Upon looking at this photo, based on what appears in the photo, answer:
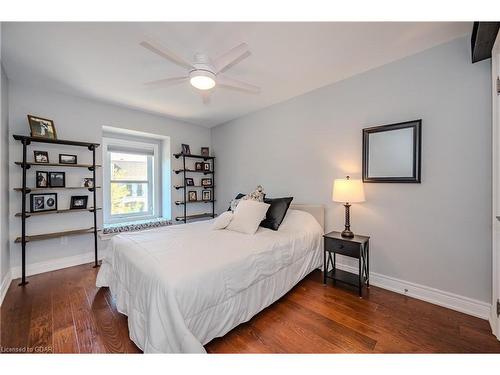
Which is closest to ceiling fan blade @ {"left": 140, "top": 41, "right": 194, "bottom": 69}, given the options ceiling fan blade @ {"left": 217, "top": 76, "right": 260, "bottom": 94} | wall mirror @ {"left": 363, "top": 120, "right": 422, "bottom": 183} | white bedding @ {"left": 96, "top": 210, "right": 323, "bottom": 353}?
ceiling fan blade @ {"left": 217, "top": 76, "right": 260, "bottom": 94}

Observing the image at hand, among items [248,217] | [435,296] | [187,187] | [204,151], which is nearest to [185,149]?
[204,151]

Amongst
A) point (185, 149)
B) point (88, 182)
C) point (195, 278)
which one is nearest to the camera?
point (195, 278)

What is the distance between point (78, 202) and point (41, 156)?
2.39 ft

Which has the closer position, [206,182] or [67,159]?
[67,159]

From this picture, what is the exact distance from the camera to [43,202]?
2.67m

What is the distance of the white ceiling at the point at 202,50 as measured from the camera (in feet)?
5.36

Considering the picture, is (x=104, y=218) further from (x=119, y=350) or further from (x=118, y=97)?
(x=119, y=350)

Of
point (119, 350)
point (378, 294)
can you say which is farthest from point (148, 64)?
point (378, 294)

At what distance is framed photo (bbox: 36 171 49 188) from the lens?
2642 mm

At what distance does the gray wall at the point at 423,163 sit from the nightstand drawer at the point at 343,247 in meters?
0.40

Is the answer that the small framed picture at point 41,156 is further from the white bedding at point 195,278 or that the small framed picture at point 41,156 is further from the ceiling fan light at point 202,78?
the ceiling fan light at point 202,78

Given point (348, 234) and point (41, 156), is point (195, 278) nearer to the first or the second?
point (348, 234)

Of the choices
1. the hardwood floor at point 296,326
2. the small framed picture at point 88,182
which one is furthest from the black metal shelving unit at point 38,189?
the hardwood floor at point 296,326

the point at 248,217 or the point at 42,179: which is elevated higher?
the point at 42,179
